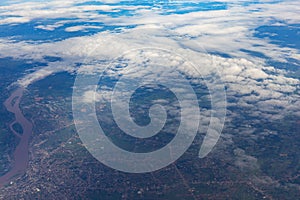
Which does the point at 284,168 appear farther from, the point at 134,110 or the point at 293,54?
the point at 293,54

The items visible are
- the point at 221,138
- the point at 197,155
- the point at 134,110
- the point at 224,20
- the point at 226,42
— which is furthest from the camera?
the point at 224,20

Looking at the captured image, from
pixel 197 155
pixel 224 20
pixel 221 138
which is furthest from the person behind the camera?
pixel 224 20

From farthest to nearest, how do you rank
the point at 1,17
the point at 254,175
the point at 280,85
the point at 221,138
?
the point at 1,17, the point at 280,85, the point at 221,138, the point at 254,175

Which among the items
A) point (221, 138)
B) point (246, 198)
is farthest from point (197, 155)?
point (246, 198)

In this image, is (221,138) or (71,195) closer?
(71,195)

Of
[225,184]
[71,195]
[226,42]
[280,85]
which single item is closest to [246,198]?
[225,184]

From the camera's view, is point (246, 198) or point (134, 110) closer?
point (246, 198)

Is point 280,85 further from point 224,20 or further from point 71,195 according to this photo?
point 224,20

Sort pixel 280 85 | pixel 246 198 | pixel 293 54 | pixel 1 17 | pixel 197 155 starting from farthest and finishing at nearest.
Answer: pixel 1 17 → pixel 293 54 → pixel 280 85 → pixel 197 155 → pixel 246 198
